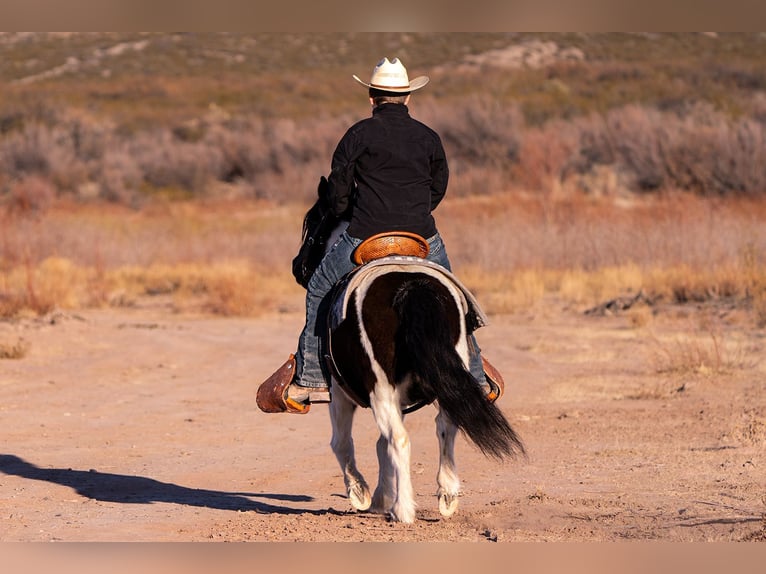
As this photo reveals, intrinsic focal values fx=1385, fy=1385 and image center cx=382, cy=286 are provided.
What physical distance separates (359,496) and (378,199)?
1.73 m

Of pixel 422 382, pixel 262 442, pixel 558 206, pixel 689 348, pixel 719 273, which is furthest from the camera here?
pixel 558 206

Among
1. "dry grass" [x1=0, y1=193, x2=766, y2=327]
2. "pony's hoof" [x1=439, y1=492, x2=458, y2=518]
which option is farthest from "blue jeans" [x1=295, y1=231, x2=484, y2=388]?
"dry grass" [x1=0, y1=193, x2=766, y2=327]

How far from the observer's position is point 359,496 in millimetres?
7895

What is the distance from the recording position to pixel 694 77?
2079 inches

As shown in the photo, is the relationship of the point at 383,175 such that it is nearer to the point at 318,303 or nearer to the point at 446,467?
the point at 318,303

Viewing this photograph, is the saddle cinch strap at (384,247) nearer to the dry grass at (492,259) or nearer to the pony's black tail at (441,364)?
the pony's black tail at (441,364)

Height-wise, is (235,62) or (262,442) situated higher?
(262,442)

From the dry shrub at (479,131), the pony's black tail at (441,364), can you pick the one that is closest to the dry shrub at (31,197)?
the dry shrub at (479,131)

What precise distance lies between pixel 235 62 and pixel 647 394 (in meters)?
62.5

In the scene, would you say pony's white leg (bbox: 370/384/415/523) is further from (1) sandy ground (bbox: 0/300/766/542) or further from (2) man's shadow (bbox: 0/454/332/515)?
(2) man's shadow (bbox: 0/454/332/515)

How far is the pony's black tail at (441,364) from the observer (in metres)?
6.79

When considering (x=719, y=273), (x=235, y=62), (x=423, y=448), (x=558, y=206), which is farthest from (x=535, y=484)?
(x=235, y=62)

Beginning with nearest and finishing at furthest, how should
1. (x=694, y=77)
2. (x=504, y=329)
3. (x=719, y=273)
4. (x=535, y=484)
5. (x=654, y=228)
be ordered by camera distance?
1. (x=535, y=484)
2. (x=504, y=329)
3. (x=719, y=273)
4. (x=654, y=228)
5. (x=694, y=77)

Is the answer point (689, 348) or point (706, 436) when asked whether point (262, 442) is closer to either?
point (706, 436)
